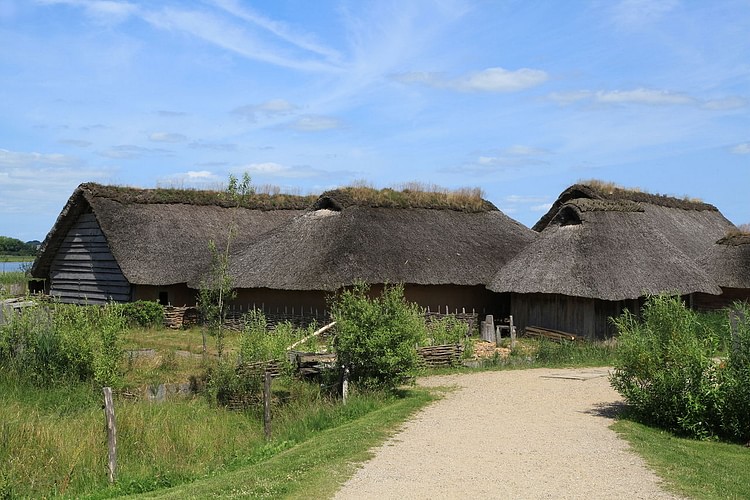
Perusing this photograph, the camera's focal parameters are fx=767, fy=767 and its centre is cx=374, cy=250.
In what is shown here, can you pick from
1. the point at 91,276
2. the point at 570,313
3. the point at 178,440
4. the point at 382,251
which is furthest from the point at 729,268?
the point at 91,276

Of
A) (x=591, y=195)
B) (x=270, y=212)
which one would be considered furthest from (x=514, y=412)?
(x=270, y=212)

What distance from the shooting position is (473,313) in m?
29.2

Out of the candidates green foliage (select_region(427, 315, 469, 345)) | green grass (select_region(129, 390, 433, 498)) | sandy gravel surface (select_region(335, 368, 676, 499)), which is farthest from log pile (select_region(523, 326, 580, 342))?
green grass (select_region(129, 390, 433, 498))

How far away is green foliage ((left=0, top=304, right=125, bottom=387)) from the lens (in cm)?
1684

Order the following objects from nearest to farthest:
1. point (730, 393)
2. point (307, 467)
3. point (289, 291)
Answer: point (307, 467) < point (730, 393) < point (289, 291)

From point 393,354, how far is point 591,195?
19.0m

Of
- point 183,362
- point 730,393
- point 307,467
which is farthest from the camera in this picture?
point 183,362

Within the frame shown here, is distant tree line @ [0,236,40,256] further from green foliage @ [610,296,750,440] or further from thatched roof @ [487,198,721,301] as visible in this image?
green foliage @ [610,296,750,440]

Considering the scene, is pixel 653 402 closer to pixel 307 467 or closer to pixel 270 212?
pixel 307 467

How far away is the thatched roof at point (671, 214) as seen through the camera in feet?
108

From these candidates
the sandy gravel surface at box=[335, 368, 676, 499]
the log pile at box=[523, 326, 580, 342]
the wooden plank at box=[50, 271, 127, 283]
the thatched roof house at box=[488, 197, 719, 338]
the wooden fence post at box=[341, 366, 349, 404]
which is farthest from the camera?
the wooden plank at box=[50, 271, 127, 283]

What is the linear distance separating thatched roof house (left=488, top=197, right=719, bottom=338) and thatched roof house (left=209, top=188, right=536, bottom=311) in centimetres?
175

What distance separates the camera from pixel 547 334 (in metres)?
26.6

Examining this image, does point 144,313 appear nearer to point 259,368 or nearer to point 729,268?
point 259,368
